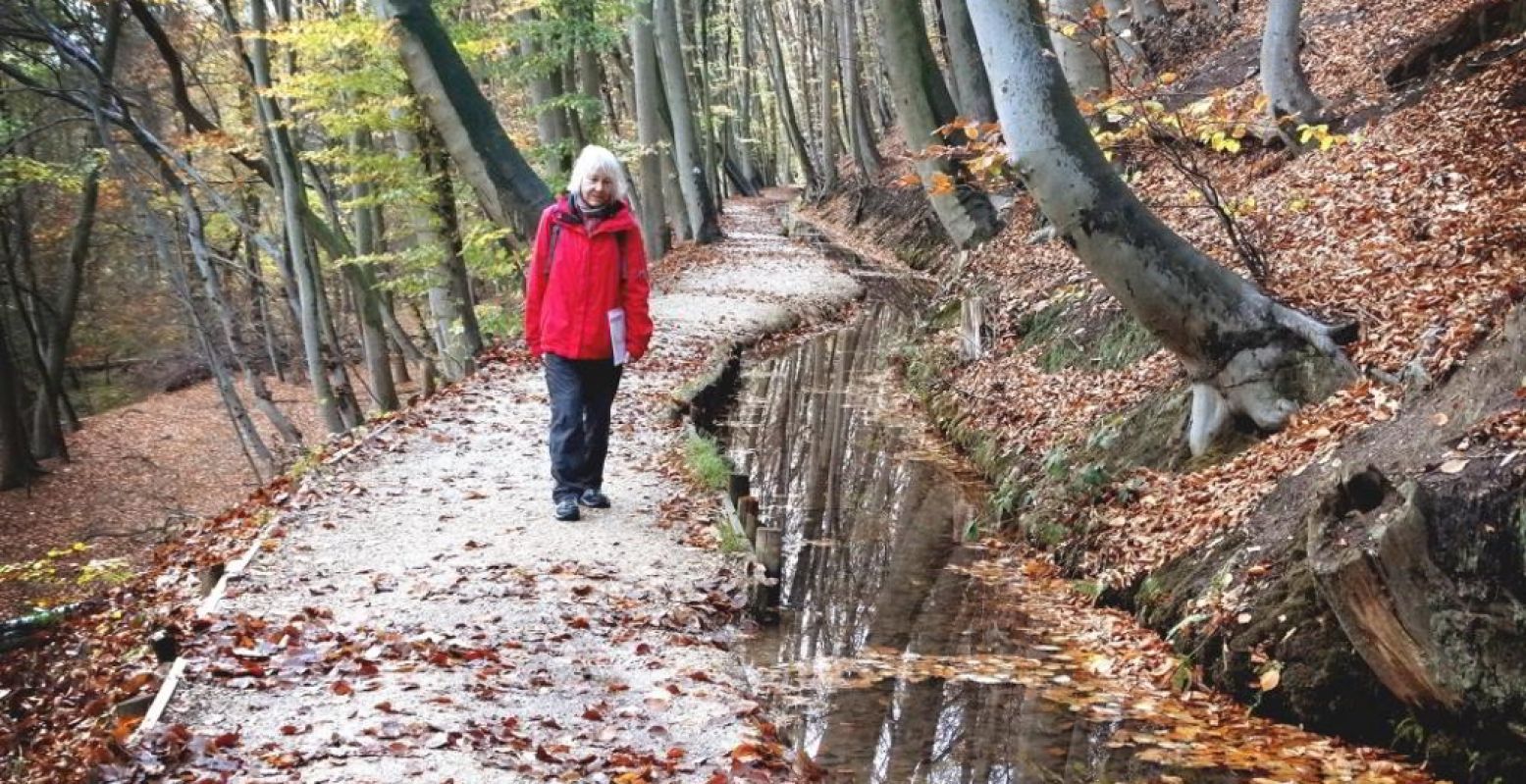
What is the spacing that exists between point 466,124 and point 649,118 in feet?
36.2

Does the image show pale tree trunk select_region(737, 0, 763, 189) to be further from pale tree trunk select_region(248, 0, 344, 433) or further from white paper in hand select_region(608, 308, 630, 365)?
white paper in hand select_region(608, 308, 630, 365)

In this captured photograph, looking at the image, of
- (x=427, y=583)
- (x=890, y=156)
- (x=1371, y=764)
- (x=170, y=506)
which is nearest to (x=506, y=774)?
(x=427, y=583)

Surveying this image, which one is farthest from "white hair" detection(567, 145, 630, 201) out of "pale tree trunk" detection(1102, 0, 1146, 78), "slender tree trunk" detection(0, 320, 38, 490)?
"slender tree trunk" detection(0, 320, 38, 490)

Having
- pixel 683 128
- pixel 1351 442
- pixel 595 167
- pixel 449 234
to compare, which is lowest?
pixel 1351 442

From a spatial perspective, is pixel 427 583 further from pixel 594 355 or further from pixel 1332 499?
pixel 1332 499

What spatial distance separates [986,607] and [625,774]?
11.3 feet

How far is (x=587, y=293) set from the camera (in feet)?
23.9

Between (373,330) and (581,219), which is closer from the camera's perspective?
(581,219)

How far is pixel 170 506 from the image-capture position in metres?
19.4

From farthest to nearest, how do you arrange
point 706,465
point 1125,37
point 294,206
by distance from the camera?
point 1125,37, point 294,206, point 706,465

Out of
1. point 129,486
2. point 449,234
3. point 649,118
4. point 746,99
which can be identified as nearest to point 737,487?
point 449,234

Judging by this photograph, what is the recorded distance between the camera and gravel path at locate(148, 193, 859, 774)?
4766 mm

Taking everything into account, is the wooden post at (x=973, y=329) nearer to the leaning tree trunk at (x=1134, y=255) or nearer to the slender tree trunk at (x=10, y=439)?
the leaning tree trunk at (x=1134, y=255)

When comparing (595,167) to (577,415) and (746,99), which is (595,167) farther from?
(746,99)
